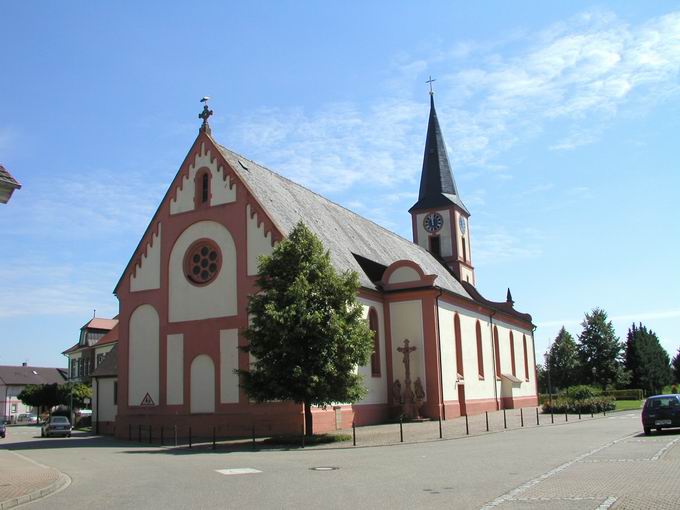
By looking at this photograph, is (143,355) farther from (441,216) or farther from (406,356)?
(441,216)

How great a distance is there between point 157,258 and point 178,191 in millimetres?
3654

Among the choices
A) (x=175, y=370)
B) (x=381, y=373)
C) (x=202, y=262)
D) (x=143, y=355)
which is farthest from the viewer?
(x=381, y=373)

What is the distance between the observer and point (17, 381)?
118m

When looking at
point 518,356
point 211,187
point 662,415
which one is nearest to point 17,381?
point 518,356

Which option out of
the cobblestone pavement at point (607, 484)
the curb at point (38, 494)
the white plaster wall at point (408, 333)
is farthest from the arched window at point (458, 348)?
the curb at point (38, 494)

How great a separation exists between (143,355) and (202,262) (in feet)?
18.8

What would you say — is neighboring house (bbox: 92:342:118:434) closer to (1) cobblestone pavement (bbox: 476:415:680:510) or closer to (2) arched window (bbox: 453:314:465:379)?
(2) arched window (bbox: 453:314:465:379)

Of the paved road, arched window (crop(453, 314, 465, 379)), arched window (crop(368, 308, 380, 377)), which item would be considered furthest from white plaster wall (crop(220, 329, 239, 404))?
arched window (crop(453, 314, 465, 379))

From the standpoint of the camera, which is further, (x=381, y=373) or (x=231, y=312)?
(x=381, y=373)

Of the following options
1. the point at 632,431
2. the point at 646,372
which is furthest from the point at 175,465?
the point at 646,372

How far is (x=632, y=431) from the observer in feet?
85.1

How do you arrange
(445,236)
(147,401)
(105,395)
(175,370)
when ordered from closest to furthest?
(175,370) → (147,401) → (105,395) → (445,236)

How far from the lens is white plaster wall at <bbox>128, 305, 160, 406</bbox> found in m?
34.1

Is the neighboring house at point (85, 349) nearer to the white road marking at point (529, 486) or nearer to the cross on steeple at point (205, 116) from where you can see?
the cross on steeple at point (205, 116)
